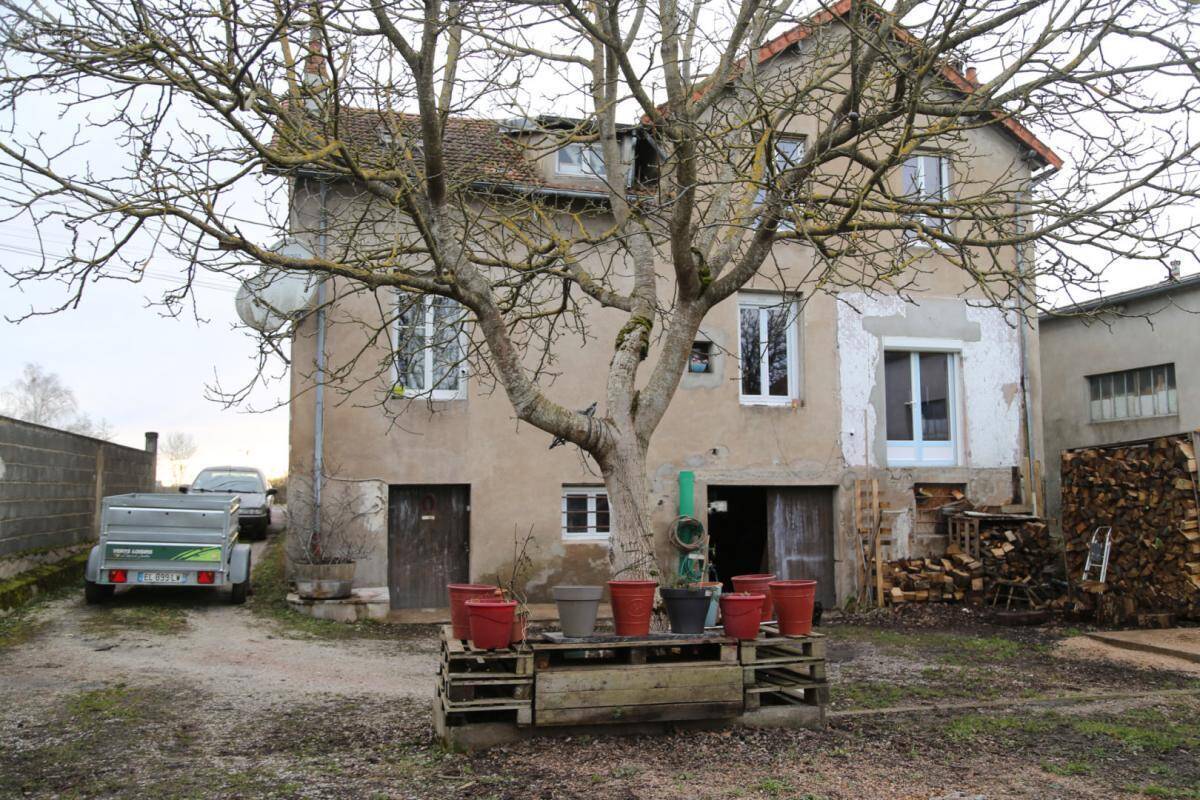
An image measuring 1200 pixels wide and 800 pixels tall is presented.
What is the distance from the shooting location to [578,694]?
20.4 ft

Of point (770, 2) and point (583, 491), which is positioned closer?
point (770, 2)

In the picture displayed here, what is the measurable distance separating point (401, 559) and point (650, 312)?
657cm

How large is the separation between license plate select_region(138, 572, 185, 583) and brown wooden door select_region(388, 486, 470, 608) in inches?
104

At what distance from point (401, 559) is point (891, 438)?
7.88 metres

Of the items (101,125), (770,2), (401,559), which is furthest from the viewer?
(401,559)

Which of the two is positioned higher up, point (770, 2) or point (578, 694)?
point (770, 2)

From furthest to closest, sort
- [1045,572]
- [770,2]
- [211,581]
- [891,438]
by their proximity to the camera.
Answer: [891,438] → [1045,572] → [211,581] → [770,2]

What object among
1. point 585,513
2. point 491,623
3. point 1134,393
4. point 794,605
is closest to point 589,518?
point 585,513

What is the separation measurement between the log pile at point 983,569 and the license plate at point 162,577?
32.5 feet

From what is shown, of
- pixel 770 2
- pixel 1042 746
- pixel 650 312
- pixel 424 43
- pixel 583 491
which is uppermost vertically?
pixel 770 2

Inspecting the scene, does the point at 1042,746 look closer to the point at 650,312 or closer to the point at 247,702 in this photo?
the point at 650,312

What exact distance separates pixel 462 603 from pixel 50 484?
10156mm

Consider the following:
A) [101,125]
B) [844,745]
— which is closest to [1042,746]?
[844,745]

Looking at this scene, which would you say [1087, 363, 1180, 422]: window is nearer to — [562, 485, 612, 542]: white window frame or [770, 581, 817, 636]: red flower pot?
[562, 485, 612, 542]: white window frame
